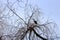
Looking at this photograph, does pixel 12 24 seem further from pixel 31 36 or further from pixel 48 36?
pixel 48 36

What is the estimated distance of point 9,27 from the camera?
15.0 ft

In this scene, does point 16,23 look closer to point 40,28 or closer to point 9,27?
point 9,27

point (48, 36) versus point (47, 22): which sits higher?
point (47, 22)

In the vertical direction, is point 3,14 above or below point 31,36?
above

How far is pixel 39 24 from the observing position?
4.63 m

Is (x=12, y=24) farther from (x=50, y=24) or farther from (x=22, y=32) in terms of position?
(x=50, y=24)

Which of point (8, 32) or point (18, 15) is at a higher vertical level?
point (18, 15)

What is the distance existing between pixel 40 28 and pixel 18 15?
1.85 ft

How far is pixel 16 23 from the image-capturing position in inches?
181

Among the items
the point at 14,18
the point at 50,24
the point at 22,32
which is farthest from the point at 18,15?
the point at 50,24

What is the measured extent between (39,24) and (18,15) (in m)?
0.50

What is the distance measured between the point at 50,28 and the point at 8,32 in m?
0.90

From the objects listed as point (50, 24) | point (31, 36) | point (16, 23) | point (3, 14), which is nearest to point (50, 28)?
point (50, 24)

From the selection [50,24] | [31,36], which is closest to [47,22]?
[50,24]
